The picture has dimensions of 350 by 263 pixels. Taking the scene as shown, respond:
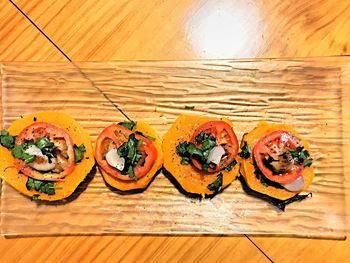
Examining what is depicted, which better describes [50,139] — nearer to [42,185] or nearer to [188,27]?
[42,185]

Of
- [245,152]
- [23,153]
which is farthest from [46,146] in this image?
[245,152]

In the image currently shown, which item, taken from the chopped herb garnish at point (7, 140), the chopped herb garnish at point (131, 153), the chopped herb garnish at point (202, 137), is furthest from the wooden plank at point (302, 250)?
the chopped herb garnish at point (7, 140)

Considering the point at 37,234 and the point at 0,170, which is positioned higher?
the point at 0,170

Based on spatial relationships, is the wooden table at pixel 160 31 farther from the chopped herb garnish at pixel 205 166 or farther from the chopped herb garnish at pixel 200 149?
the chopped herb garnish at pixel 205 166

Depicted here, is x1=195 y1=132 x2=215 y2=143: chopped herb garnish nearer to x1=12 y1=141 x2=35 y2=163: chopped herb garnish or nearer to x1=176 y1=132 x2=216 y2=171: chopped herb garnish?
x1=176 y1=132 x2=216 y2=171: chopped herb garnish

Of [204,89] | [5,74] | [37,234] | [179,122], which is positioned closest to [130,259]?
[37,234]

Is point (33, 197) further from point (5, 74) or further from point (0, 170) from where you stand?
point (5, 74)
